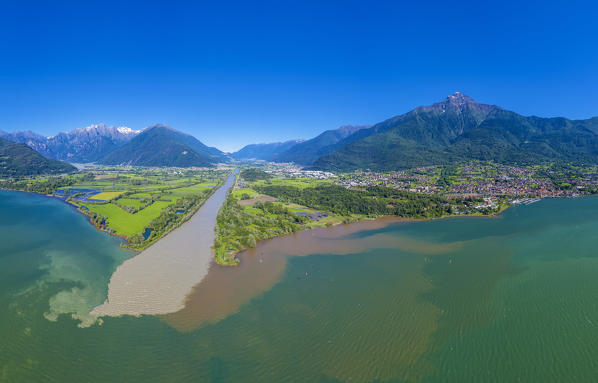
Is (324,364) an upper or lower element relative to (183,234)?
lower

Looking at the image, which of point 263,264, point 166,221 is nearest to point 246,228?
point 263,264

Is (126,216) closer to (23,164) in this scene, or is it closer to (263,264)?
(263,264)

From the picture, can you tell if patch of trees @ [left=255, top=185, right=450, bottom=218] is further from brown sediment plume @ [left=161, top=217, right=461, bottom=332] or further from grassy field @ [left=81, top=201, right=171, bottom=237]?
grassy field @ [left=81, top=201, right=171, bottom=237]

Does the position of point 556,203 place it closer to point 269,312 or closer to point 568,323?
point 568,323

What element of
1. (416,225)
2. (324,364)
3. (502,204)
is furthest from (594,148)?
(324,364)

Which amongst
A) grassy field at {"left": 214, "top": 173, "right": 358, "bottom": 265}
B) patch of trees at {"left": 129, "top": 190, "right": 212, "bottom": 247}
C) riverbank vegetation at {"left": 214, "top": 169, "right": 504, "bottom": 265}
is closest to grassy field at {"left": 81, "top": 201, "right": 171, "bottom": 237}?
patch of trees at {"left": 129, "top": 190, "right": 212, "bottom": 247}

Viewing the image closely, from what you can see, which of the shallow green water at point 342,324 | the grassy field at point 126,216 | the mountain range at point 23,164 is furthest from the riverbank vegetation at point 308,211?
the mountain range at point 23,164
